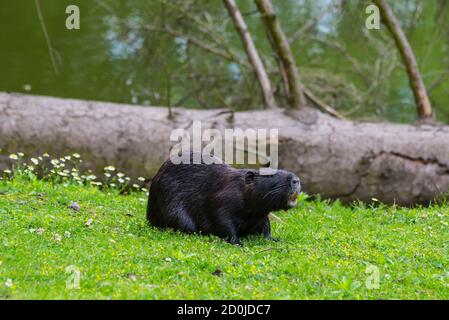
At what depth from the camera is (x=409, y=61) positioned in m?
11.1

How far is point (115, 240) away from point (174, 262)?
0.85 meters

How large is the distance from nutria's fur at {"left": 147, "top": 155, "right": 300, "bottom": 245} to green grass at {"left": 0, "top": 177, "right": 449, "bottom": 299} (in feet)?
0.58

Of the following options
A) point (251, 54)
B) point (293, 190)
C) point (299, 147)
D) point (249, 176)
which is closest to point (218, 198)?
point (249, 176)

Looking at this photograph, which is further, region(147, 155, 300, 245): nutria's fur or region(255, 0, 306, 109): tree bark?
region(255, 0, 306, 109): tree bark

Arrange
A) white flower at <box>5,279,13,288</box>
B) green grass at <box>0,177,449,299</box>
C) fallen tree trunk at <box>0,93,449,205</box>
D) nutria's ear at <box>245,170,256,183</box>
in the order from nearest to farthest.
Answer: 1. white flower at <box>5,279,13,288</box>
2. green grass at <box>0,177,449,299</box>
3. nutria's ear at <box>245,170,256,183</box>
4. fallen tree trunk at <box>0,93,449,205</box>

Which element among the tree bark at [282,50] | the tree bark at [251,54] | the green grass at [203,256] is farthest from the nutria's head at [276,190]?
the tree bark at [251,54]

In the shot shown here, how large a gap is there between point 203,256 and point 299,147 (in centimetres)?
430

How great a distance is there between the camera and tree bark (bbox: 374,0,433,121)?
35.9 feet

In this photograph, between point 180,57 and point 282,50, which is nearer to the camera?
point 282,50

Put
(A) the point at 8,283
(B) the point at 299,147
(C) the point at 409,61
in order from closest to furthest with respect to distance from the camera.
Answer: (A) the point at 8,283 < (B) the point at 299,147 < (C) the point at 409,61

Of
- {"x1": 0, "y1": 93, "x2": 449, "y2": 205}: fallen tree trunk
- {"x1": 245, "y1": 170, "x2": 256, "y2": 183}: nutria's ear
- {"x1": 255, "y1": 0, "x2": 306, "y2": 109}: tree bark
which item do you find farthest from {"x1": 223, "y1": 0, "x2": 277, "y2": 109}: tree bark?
{"x1": 245, "y1": 170, "x2": 256, "y2": 183}: nutria's ear

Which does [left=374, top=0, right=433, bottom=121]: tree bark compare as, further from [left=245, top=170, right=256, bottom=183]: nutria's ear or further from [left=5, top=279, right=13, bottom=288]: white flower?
[left=5, top=279, right=13, bottom=288]: white flower

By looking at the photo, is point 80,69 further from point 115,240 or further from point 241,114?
point 115,240

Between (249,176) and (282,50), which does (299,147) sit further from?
(249,176)
